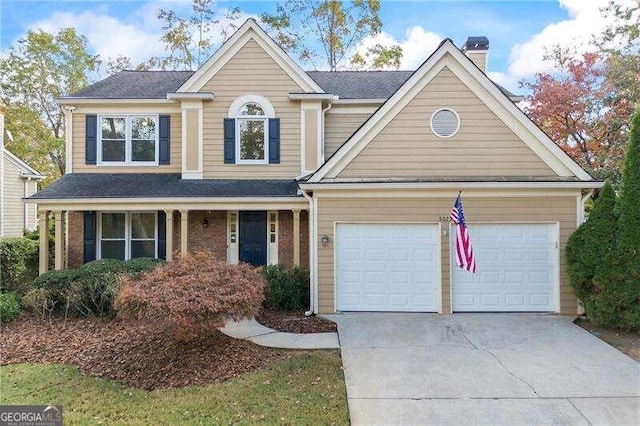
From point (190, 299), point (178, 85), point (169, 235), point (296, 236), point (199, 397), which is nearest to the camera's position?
Result: point (199, 397)

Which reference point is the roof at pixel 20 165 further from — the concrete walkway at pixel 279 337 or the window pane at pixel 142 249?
the concrete walkway at pixel 279 337

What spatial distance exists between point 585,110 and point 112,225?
1820cm

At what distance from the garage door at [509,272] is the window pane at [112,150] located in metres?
10.7

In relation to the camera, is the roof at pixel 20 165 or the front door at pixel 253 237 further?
the roof at pixel 20 165

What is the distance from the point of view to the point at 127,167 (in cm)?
1247

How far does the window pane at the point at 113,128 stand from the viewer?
41.3 feet

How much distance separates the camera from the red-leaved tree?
14.1 meters

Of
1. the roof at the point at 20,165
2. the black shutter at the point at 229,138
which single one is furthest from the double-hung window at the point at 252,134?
the roof at the point at 20,165

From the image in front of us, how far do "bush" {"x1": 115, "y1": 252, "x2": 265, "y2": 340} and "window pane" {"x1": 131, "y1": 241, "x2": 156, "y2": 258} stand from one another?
6015 millimetres

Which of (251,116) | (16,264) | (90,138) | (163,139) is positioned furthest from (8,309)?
→ (251,116)

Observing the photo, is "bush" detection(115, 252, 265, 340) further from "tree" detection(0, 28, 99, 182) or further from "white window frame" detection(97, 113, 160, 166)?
"tree" detection(0, 28, 99, 182)

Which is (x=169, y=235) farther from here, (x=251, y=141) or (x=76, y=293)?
(x=251, y=141)

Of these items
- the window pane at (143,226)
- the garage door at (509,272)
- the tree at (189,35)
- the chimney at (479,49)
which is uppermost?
the tree at (189,35)

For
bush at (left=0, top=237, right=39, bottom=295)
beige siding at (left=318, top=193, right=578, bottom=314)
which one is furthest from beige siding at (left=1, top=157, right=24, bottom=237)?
beige siding at (left=318, top=193, right=578, bottom=314)
